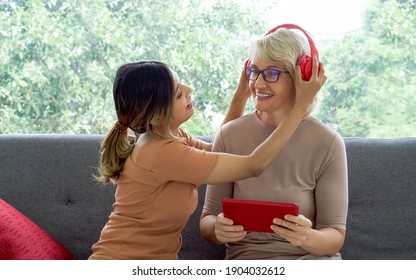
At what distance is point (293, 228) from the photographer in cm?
184

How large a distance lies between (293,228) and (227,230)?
20 cm

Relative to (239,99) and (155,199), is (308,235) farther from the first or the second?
(239,99)

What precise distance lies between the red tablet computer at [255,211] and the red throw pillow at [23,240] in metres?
0.72

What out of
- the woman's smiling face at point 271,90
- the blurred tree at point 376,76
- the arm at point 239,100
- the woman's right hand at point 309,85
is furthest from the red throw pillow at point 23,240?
the blurred tree at point 376,76

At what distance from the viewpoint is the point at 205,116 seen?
10.8ft

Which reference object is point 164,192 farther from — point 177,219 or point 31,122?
point 31,122

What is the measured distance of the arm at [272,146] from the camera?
6.23 ft

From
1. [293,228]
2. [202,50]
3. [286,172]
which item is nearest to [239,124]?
[286,172]

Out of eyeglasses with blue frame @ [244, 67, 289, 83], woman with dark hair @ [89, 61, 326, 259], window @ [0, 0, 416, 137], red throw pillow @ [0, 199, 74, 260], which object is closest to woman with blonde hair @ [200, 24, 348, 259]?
eyeglasses with blue frame @ [244, 67, 289, 83]

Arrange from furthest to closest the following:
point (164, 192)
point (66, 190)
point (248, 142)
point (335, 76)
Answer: point (335, 76), point (66, 190), point (248, 142), point (164, 192)

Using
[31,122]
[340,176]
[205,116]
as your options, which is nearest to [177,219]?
[340,176]

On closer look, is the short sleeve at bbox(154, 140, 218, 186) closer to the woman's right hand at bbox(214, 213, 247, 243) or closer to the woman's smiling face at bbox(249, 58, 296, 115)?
the woman's right hand at bbox(214, 213, 247, 243)

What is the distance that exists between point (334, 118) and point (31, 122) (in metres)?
1.55

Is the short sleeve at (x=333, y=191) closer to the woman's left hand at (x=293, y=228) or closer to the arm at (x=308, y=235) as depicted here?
the arm at (x=308, y=235)
